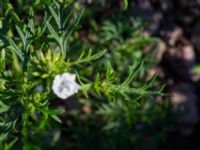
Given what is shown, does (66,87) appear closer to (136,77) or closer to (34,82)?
(34,82)

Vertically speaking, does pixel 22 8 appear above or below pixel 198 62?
above

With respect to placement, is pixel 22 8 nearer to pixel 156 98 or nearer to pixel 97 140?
pixel 97 140

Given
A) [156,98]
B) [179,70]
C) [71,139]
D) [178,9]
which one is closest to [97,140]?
[71,139]

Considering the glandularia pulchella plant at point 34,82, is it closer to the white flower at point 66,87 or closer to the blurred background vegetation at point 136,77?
the white flower at point 66,87

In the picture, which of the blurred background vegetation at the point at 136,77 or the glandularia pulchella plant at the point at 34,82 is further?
the blurred background vegetation at the point at 136,77

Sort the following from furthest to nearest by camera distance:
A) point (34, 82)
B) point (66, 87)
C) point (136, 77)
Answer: point (136, 77)
point (34, 82)
point (66, 87)

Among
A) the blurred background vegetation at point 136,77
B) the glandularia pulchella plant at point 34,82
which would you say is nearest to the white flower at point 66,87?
the glandularia pulchella plant at point 34,82

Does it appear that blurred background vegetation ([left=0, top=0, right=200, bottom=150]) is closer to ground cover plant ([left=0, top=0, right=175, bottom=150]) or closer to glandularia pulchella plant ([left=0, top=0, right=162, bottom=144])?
ground cover plant ([left=0, top=0, right=175, bottom=150])

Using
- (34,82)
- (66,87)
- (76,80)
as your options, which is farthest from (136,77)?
(66,87)
